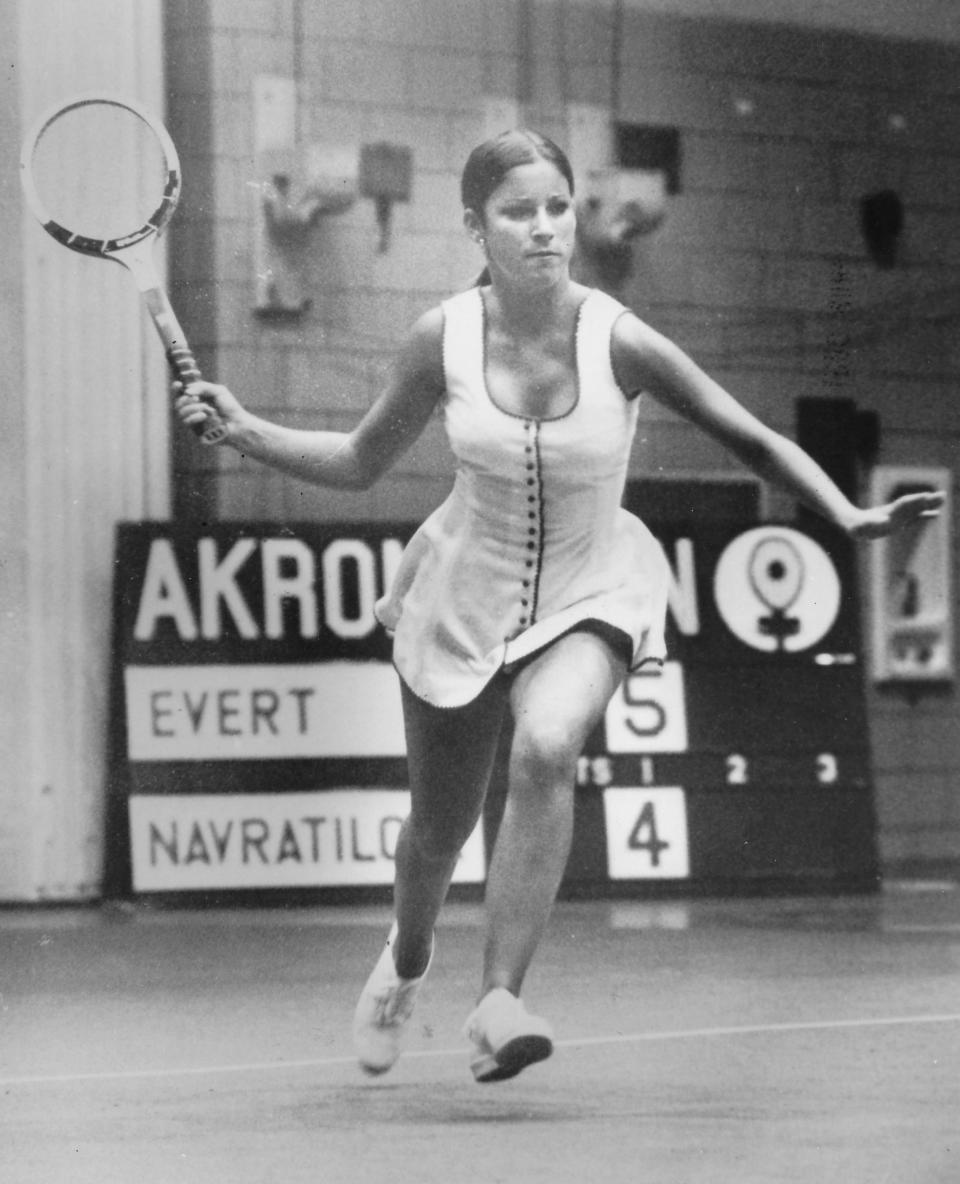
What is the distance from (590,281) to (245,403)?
55.9 inches

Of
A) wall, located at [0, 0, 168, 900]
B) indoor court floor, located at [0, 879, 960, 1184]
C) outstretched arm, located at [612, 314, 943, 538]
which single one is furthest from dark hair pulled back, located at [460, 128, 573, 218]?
wall, located at [0, 0, 168, 900]

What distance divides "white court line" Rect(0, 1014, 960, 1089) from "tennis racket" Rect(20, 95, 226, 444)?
138 centimetres

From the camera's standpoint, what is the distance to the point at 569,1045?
548cm

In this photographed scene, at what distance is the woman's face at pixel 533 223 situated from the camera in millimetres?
4180

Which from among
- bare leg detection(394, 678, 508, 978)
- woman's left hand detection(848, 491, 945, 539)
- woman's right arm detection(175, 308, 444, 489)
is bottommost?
bare leg detection(394, 678, 508, 978)

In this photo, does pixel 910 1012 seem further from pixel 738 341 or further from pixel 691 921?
pixel 738 341

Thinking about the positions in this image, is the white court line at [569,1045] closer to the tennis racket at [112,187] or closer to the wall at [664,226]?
the tennis racket at [112,187]

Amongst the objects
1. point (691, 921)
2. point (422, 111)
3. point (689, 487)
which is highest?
point (422, 111)

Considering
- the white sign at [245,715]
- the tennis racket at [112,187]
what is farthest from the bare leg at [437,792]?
the white sign at [245,715]

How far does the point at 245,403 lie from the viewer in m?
9.21

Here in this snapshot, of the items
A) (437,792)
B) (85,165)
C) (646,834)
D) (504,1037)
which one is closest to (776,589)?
(646,834)

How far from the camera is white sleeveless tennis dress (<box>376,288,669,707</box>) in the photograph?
4.24 m

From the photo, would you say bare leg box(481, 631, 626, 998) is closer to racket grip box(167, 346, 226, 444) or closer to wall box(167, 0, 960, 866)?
racket grip box(167, 346, 226, 444)

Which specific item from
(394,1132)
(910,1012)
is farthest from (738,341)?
(394,1132)
